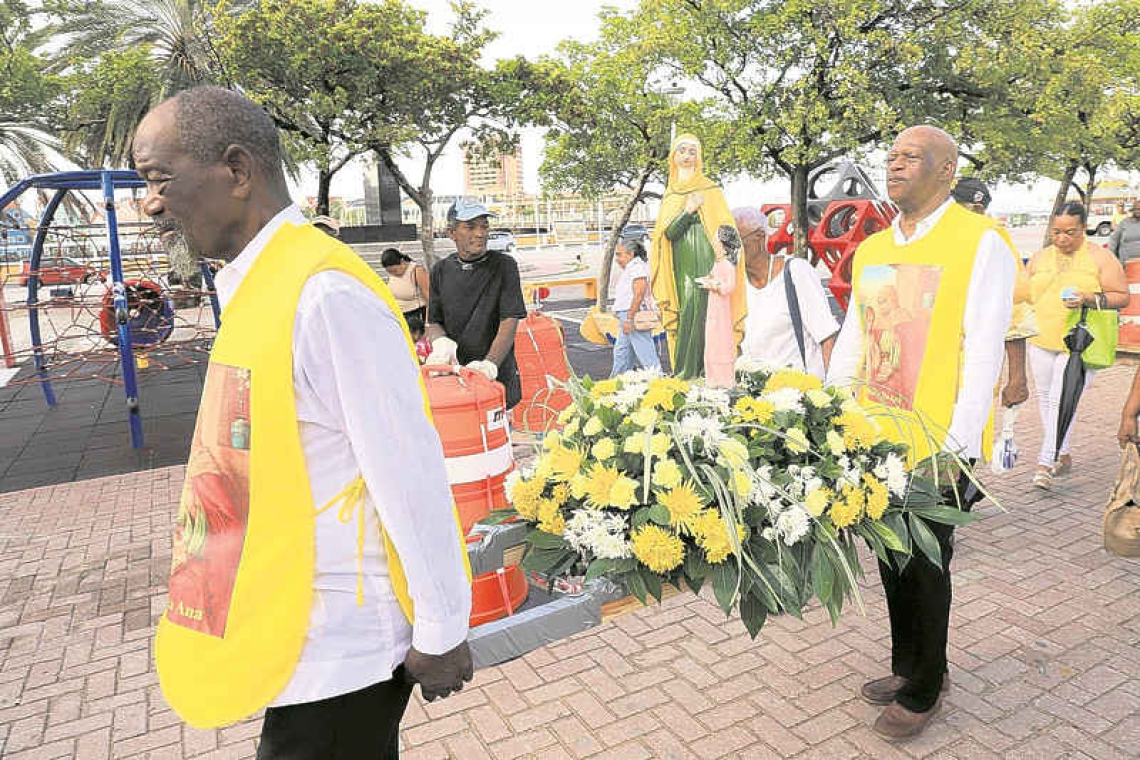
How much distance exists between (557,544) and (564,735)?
1.22 m

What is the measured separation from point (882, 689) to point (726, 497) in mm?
1695

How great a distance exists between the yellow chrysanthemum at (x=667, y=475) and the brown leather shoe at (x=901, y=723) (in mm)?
1593

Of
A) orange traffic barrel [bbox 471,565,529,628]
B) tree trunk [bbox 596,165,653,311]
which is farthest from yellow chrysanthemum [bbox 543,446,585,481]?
tree trunk [bbox 596,165,653,311]

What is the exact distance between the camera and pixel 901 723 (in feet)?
9.47

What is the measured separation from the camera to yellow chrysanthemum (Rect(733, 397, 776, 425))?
7.64 ft

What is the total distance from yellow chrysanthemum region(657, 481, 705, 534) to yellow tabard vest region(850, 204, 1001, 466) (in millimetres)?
897

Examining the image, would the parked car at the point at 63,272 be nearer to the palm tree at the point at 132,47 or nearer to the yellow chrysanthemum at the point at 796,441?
the palm tree at the point at 132,47

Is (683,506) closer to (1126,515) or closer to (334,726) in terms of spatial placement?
(334,726)

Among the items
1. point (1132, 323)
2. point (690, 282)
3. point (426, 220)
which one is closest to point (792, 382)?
point (690, 282)

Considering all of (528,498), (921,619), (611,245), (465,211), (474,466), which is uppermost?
(465,211)

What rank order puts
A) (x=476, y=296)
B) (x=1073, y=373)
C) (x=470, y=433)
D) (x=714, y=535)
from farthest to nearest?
(x=1073, y=373)
(x=476, y=296)
(x=470, y=433)
(x=714, y=535)

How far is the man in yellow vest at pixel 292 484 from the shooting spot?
1390 mm

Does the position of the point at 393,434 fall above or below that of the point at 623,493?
above

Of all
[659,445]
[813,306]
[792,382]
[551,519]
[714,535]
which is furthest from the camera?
[813,306]
